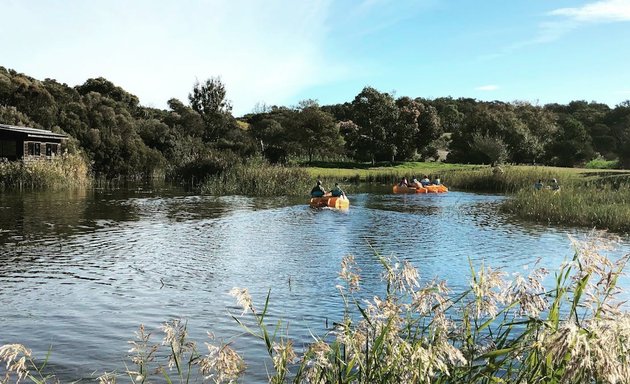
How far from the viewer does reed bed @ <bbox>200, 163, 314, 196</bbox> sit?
126ft

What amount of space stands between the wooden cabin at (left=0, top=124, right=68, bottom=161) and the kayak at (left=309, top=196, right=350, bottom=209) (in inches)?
977

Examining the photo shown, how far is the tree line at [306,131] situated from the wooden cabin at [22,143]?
607 cm

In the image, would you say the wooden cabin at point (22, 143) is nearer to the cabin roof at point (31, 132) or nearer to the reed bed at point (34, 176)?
the cabin roof at point (31, 132)

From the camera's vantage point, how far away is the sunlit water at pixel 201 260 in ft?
28.7

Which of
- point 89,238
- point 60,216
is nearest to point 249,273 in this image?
point 89,238

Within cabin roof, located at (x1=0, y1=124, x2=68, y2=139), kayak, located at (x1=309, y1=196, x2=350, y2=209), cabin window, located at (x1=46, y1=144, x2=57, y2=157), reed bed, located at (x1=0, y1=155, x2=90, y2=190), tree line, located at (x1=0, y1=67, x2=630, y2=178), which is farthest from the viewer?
tree line, located at (x1=0, y1=67, x2=630, y2=178)

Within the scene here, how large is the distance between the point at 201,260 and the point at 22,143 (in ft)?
117

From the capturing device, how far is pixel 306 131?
7188 cm

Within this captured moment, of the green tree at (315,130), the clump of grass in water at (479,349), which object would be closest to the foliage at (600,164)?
the green tree at (315,130)

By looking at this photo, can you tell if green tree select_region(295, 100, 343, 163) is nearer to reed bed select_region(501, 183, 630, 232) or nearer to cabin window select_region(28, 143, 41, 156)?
cabin window select_region(28, 143, 41, 156)

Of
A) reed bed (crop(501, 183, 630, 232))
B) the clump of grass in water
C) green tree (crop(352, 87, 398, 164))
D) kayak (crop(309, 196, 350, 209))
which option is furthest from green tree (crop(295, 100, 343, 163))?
the clump of grass in water

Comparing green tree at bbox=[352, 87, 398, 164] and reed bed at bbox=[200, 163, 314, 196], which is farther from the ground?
green tree at bbox=[352, 87, 398, 164]

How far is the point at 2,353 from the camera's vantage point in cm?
276

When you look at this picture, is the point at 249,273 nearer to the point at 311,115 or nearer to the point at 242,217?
the point at 242,217
